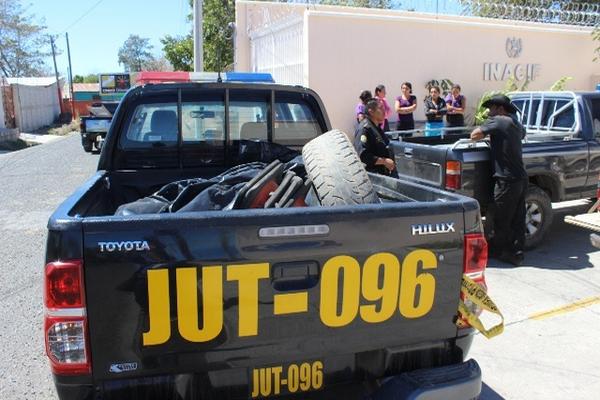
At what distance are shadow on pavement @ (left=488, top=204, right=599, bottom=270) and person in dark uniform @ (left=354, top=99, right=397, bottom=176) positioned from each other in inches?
65.0

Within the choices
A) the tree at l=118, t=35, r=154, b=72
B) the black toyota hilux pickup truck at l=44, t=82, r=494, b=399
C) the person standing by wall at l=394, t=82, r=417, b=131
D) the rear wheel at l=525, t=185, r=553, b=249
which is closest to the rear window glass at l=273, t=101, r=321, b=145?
the black toyota hilux pickup truck at l=44, t=82, r=494, b=399

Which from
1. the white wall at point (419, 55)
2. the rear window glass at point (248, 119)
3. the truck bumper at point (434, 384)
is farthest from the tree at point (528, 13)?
the truck bumper at point (434, 384)

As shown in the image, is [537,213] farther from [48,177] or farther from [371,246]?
[48,177]

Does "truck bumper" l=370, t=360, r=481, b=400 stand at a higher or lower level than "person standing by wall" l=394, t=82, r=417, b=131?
lower

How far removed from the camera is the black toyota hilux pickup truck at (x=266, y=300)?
6.55ft

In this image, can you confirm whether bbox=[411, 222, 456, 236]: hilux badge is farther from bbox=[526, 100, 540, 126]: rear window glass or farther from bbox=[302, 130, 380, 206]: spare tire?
bbox=[526, 100, 540, 126]: rear window glass

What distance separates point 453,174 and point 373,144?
0.94m

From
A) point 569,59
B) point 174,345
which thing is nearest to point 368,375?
point 174,345

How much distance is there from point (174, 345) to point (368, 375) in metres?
0.86

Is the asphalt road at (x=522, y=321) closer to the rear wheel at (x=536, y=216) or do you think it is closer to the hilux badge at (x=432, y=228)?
the rear wheel at (x=536, y=216)

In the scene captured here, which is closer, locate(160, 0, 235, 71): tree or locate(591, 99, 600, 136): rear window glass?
locate(591, 99, 600, 136): rear window glass

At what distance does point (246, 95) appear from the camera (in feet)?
13.3

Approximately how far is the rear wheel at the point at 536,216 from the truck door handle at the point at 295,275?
15.6 feet

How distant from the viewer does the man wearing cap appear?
18.1 ft
